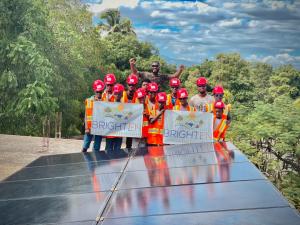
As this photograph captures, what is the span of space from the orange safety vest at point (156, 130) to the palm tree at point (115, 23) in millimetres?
38503

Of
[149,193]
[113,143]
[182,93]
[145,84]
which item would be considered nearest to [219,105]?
[182,93]

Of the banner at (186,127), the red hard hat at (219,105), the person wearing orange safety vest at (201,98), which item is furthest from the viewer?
the person wearing orange safety vest at (201,98)

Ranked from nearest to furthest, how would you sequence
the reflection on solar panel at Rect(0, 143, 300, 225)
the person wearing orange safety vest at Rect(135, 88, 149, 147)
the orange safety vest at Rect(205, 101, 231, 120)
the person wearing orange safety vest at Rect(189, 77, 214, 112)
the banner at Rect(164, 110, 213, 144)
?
the reflection on solar panel at Rect(0, 143, 300, 225) → the orange safety vest at Rect(205, 101, 231, 120) → the banner at Rect(164, 110, 213, 144) → the person wearing orange safety vest at Rect(135, 88, 149, 147) → the person wearing orange safety vest at Rect(189, 77, 214, 112)

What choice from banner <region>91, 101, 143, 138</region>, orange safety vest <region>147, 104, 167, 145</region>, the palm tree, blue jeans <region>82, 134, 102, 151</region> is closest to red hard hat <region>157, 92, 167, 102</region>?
orange safety vest <region>147, 104, 167, 145</region>

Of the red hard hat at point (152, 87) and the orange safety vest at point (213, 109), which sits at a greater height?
the red hard hat at point (152, 87)

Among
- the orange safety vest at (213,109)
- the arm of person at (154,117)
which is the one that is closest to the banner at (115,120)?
the arm of person at (154,117)

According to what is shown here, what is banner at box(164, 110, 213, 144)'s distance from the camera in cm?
859

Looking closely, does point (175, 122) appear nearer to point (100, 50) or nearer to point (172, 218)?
point (172, 218)

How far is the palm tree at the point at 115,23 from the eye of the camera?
47156mm

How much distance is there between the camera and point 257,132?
11.4m

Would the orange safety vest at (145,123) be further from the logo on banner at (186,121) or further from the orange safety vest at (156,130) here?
the logo on banner at (186,121)

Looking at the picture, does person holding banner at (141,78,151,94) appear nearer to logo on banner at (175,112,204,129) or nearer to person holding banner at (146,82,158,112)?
person holding banner at (146,82,158,112)

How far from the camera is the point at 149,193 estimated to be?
4.34 meters

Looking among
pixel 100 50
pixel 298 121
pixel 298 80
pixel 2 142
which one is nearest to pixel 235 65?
pixel 100 50
